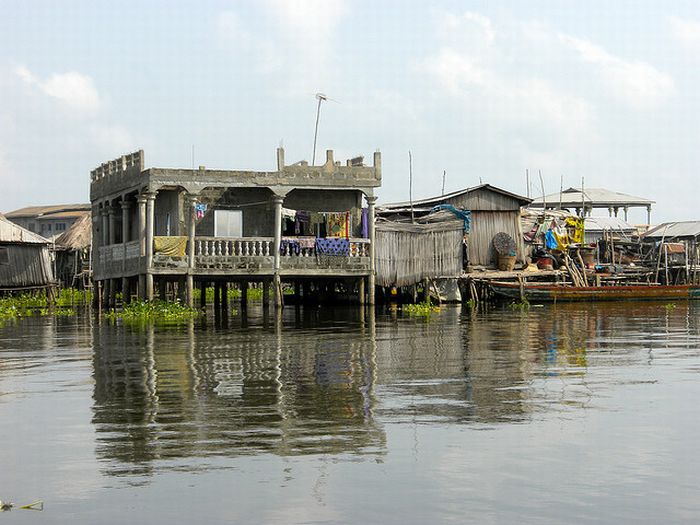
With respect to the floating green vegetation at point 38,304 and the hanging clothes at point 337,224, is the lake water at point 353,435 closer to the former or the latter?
the hanging clothes at point 337,224

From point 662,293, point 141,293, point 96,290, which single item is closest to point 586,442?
point 141,293

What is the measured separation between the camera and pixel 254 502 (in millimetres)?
6895

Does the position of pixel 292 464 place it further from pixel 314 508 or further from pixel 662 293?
pixel 662 293

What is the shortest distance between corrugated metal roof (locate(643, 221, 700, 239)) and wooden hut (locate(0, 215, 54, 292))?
28.5 meters

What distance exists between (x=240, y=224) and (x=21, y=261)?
14706 mm

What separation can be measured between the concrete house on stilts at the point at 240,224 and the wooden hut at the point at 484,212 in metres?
6.87

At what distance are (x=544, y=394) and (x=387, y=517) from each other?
207 inches

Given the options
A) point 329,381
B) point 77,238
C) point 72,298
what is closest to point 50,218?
point 77,238

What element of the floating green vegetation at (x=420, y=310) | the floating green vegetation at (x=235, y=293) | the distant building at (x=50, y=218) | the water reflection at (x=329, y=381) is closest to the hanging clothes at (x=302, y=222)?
the floating green vegetation at (x=420, y=310)

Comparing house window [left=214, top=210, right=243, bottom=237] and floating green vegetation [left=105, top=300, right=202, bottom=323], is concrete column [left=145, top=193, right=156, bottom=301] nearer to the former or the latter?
floating green vegetation [left=105, top=300, right=202, bottom=323]

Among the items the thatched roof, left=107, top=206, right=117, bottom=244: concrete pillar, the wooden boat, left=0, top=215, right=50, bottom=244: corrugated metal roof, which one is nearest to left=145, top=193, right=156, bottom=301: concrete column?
left=107, top=206, right=117, bottom=244: concrete pillar

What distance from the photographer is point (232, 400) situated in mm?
11242

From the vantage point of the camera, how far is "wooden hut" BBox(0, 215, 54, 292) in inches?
1706

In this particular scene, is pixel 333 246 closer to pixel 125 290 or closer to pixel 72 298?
pixel 125 290
